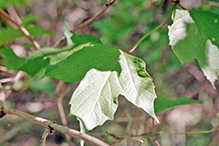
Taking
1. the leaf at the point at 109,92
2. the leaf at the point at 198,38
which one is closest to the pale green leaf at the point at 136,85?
the leaf at the point at 109,92

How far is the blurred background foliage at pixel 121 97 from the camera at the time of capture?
1371 mm

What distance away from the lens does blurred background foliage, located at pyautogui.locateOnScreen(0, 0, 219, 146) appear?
1.37 meters

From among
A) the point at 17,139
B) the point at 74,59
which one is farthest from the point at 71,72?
the point at 17,139

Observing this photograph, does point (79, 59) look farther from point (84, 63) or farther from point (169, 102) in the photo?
point (169, 102)

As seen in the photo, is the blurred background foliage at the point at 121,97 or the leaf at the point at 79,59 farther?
the blurred background foliage at the point at 121,97

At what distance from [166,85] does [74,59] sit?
54.6 inches

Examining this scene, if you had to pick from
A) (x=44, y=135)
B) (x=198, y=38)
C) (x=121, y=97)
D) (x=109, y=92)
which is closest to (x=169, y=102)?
(x=198, y=38)

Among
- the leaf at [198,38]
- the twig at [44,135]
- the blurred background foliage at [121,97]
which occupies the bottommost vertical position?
the blurred background foliage at [121,97]

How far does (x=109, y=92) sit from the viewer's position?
0.51m

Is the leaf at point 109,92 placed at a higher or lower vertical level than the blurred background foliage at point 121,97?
higher

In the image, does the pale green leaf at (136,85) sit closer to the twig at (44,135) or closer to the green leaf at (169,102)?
the twig at (44,135)

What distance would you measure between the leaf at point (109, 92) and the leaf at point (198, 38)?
16 cm

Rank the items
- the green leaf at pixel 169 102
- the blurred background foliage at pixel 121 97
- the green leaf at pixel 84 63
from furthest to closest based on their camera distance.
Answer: the blurred background foliage at pixel 121 97, the green leaf at pixel 169 102, the green leaf at pixel 84 63

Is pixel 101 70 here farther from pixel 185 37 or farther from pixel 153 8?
pixel 153 8
